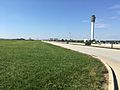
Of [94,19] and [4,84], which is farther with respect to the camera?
[94,19]

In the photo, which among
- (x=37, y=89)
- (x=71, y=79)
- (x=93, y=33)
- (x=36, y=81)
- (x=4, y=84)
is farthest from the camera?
(x=93, y=33)

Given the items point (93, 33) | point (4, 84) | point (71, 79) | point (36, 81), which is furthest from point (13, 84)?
point (93, 33)

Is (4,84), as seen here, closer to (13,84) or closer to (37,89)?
(13,84)

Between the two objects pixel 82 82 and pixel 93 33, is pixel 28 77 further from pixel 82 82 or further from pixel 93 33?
pixel 93 33

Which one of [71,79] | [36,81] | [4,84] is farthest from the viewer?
[71,79]

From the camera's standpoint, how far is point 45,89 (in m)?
8.68

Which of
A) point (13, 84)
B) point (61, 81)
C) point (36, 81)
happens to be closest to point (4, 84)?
point (13, 84)

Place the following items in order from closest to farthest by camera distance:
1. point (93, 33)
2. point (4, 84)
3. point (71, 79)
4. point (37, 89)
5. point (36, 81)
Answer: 1. point (37, 89)
2. point (4, 84)
3. point (36, 81)
4. point (71, 79)
5. point (93, 33)

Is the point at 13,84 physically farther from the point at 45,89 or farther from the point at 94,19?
the point at 94,19

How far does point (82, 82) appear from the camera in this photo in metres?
10.2

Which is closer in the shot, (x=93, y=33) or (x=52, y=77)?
(x=52, y=77)

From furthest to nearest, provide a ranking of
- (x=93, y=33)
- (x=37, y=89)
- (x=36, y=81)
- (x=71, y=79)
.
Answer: (x=93, y=33) → (x=71, y=79) → (x=36, y=81) → (x=37, y=89)

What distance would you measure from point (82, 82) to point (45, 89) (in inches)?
79.7

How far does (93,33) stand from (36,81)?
11763 centimetres
